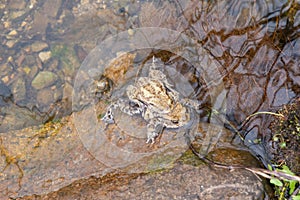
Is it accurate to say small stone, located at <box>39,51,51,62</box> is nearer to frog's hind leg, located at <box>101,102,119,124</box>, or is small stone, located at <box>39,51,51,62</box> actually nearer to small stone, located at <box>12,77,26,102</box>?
small stone, located at <box>12,77,26,102</box>

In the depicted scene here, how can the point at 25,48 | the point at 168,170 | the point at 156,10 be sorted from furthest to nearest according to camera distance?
the point at 25,48 → the point at 156,10 → the point at 168,170

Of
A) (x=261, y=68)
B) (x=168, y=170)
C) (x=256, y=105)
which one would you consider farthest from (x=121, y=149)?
(x=261, y=68)

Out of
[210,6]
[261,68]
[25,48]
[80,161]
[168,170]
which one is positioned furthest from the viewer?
[25,48]

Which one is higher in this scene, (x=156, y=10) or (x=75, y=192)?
(x=156, y=10)

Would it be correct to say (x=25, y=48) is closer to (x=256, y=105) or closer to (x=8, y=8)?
(x=8, y=8)

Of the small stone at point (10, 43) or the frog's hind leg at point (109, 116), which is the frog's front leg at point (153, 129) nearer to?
the frog's hind leg at point (109, 116)

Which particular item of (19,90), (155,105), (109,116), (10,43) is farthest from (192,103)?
(10,43)

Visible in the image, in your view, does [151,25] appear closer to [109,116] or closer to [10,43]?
[109,116]

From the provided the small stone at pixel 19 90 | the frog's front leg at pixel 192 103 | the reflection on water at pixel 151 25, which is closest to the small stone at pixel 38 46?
the reflection on water at pixel 151 25
